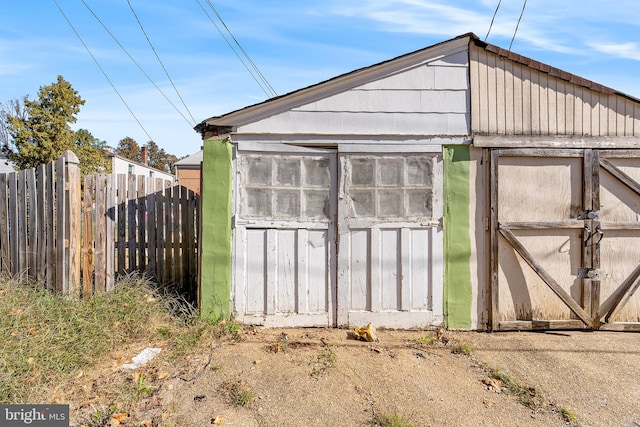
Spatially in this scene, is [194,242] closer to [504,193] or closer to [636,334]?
[504,193]

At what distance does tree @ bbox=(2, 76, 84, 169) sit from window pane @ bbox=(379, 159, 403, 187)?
54.9 ft

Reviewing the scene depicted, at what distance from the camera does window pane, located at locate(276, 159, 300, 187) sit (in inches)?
187

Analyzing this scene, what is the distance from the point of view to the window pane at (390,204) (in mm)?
4758

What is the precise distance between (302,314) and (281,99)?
2619mm

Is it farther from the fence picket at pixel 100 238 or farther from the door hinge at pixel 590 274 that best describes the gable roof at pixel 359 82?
the door hinge at pixel 590 274

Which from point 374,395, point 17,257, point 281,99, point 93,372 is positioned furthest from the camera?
point 17,257

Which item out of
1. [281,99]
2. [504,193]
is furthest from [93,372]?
[504,193]

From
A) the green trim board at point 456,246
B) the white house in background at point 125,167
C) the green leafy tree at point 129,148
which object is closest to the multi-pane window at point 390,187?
the green trim board at point 456,246

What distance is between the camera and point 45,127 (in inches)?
660

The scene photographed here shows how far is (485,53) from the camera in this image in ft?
15.7

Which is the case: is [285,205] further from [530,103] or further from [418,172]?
[530,103]

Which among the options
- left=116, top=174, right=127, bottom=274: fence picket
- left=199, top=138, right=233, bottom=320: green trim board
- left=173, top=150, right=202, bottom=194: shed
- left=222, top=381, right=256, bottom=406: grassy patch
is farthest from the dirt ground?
left=173, top=150, right=202, bottom=194: shed

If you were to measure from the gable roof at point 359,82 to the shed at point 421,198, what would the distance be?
2 cm

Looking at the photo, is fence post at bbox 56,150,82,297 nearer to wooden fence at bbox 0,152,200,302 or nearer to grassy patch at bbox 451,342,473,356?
wooden fence at bbox 0,152,200,302
